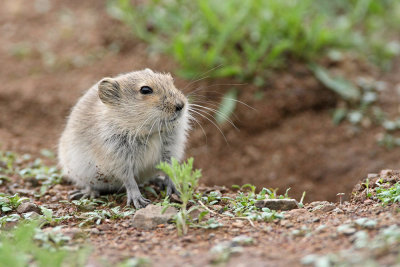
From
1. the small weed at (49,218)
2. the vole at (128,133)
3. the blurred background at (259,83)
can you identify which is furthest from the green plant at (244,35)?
the small weed at (49,218)

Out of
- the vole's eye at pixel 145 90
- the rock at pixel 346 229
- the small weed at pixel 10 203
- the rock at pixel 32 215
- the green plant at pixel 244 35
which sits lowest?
the rock at pixel 346 229

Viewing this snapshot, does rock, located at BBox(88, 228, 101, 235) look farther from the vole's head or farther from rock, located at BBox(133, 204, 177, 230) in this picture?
the vole's head

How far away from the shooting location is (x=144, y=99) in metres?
5.77

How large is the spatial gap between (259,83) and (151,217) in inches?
183

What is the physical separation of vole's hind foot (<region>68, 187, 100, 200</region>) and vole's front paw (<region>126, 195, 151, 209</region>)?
610mm

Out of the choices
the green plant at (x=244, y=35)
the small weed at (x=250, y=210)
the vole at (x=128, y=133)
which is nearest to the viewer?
the small weed at (x=250, y=210)

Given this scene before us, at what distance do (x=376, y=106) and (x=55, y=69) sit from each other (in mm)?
6286

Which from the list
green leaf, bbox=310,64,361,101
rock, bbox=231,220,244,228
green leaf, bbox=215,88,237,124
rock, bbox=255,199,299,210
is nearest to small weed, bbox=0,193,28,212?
rock, bbox=231,220,244,228

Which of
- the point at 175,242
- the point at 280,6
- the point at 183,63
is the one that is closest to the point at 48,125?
the point at 183,63

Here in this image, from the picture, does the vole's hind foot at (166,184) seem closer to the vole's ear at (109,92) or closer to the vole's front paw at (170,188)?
the vole's front paw at (170,188)

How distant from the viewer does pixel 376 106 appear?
8961 mm

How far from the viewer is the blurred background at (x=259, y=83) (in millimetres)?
8328

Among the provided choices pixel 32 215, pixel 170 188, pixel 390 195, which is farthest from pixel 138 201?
pixel 390 195

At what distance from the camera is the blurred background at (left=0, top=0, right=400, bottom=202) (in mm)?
8328
